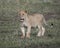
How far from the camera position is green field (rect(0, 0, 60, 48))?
29.8 ft

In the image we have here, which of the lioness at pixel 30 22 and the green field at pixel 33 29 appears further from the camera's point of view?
the lioness at pixel 30 22

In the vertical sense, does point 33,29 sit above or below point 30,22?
below

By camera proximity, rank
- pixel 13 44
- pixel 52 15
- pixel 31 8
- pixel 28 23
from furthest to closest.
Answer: pixel 31 8 < pixel 52 15 < pixel 28 23 < pixel 13 44

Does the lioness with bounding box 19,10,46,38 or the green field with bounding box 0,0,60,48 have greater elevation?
the lioness with bounding box 19,10,46,38

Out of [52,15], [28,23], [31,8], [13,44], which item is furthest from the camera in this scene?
[31,8]

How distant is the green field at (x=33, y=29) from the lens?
9096 mm

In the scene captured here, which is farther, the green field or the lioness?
the lioness

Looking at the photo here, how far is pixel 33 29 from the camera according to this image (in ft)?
35.8

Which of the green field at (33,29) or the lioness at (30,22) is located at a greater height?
the lioness at (30,22)

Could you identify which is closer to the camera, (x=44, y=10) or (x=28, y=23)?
(x=28, y=23)

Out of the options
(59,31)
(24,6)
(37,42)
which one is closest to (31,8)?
(24,6)

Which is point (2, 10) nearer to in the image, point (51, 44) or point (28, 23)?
point (28, 23)

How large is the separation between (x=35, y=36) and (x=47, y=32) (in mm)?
615

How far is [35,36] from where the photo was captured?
996 cm
